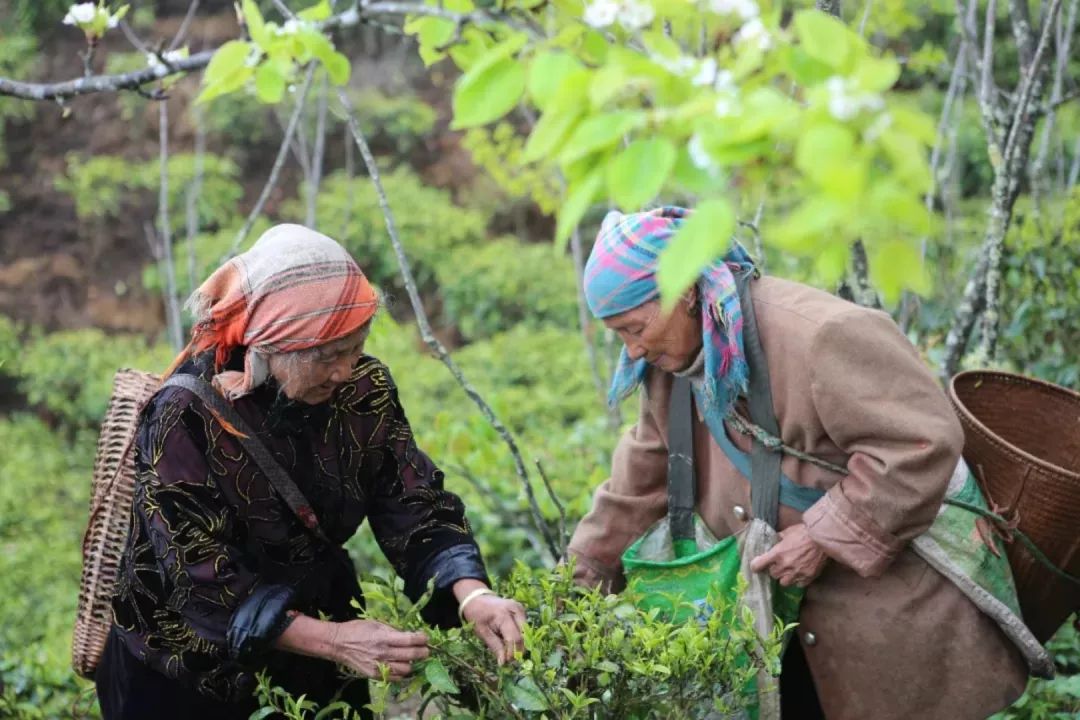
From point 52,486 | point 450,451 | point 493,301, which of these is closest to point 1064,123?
point 493,301

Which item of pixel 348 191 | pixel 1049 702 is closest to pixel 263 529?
pixel 1049 702

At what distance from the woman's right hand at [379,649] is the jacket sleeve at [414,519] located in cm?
29

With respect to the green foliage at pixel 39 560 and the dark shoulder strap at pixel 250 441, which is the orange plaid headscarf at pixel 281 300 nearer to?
the dark shoulder strap at pixel 250 441

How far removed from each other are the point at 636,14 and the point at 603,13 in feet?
0.16

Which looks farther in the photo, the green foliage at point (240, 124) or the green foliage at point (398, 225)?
the green foliage at point (240, 124)

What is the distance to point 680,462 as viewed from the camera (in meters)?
2.66

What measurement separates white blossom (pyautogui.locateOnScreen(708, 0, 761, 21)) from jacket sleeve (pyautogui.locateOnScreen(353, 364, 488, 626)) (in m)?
1.27

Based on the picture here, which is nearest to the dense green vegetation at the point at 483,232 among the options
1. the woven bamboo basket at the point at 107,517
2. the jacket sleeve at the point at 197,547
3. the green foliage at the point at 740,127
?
the green foliage at the point at 740,127

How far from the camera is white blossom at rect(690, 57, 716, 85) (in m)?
1.32

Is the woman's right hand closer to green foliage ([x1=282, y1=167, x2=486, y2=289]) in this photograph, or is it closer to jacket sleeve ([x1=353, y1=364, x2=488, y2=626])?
jacket sleeve ([x1=353, y1=364, x2=488, y2=626])

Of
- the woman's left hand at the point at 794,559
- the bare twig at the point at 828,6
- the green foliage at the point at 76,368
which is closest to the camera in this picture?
the woman's left hand at the point at 794,559

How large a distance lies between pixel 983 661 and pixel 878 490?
506 millimetres

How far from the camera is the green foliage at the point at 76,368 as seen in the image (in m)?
8.47

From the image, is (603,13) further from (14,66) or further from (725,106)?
(14,66)
